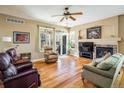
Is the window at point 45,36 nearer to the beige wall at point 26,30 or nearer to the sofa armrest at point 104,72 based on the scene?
the beige wall at point 26,30

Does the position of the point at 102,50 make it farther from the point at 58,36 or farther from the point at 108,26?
the point at 58,36

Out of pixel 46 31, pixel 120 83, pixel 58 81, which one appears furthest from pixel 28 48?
pixel 120 83

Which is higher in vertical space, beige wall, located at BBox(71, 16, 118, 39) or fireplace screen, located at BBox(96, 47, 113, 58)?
beige wall, located at BBox(71, 16, 118, 39)

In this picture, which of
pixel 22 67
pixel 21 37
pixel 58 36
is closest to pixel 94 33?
pixel 58 36

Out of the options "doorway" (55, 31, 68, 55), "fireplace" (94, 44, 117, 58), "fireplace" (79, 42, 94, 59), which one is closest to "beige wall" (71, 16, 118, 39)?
"fireplace" (94, 44, 117, 58)

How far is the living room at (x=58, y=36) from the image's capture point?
3.75 meters

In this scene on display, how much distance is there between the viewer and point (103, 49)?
5645mm

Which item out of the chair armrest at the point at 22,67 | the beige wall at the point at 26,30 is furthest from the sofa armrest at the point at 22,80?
the beige wall at the point at 26,30

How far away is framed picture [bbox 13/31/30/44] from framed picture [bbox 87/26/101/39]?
11.5 ft

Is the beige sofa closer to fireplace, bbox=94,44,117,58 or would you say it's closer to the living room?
the living room

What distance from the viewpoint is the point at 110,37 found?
5.30m

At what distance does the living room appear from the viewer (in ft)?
12.3

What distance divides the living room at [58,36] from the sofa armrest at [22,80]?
2.31 feet
